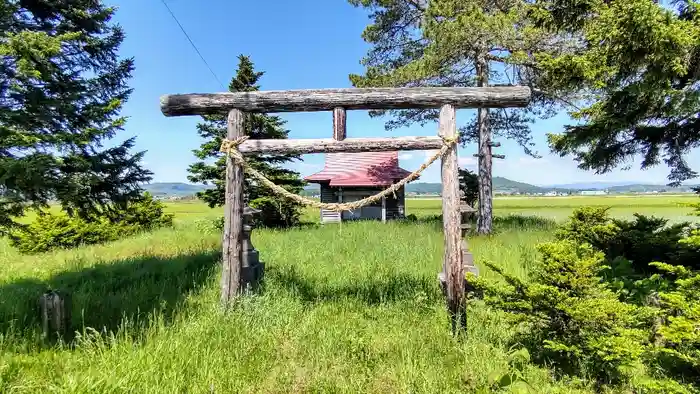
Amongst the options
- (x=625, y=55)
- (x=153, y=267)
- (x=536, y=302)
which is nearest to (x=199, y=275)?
(x=153, y=267)

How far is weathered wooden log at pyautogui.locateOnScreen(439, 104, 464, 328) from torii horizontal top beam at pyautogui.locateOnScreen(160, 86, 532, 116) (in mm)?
242

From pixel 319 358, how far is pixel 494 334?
81.3 inches

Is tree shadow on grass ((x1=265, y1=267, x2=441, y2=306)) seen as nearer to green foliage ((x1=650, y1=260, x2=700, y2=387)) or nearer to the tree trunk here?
green foliage ((x1=650, y1=260, x2=700, y2=387))

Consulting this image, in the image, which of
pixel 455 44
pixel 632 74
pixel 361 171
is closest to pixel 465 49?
pixel 455 44

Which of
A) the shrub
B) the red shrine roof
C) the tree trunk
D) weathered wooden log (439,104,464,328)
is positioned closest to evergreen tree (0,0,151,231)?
weathered wooden log (439,104,464,328)

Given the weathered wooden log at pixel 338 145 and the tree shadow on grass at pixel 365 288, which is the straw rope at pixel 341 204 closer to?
the weathered wooden log at pixel 338 145

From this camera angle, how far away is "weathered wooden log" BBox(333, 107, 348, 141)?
5.04 meters

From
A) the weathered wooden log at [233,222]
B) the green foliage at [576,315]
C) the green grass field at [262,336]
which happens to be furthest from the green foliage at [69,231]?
the green foliage at [576,315]

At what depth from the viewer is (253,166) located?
54.0ft

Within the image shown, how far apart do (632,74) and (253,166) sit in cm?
1376

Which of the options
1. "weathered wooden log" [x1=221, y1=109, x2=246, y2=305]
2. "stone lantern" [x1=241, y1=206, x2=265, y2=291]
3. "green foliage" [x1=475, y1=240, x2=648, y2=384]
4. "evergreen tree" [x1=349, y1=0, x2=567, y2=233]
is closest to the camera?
"green foliage" [x1=475, y1=240, x2=648, y2=384]

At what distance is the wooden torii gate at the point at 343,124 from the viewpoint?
15.7 feet

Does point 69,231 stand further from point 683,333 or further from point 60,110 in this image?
point 683,333

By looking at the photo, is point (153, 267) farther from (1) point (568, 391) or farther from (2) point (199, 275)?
(1) point (568, 391)
